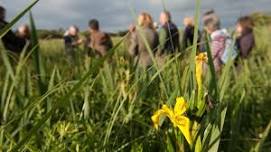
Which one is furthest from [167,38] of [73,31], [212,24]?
[73,31]

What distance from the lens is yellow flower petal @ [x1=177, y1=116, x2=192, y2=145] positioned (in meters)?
1.14

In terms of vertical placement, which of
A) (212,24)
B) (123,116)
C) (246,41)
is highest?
(123,116)

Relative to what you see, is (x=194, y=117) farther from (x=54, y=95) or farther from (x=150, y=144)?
(x=54, y=95)

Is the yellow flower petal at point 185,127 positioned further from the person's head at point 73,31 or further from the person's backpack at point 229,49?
the person's head at point 73,31

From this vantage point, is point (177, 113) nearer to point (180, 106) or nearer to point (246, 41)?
point (180, 106)

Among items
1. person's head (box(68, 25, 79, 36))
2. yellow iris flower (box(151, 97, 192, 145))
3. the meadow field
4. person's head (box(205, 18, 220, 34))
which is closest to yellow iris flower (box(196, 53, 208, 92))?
the meadow field

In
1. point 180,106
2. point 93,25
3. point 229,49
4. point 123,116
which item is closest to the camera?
point 180,106

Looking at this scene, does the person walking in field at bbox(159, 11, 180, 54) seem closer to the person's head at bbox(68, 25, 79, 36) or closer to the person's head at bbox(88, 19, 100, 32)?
the person's head at bbox(88, 19, 100, 32)

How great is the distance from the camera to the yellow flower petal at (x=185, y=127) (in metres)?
1.14

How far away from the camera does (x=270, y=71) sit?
5105 millimetres

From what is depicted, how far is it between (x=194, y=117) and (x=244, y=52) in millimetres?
5938

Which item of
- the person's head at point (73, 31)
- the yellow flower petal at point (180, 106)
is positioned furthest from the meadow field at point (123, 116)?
the person's head at point (73, 31)

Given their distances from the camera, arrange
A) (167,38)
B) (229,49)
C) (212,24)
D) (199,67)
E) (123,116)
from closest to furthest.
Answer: (199,67) → (229,49) → (123,116) → (167,38) → (212,24)

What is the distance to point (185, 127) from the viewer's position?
118 cm
